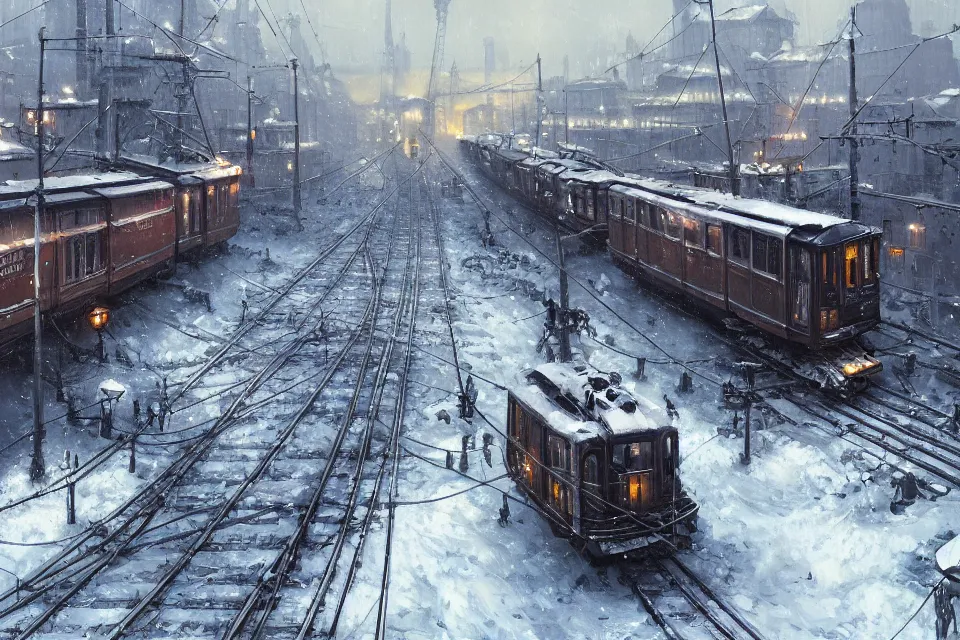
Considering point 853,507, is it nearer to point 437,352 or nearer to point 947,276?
point 437,352

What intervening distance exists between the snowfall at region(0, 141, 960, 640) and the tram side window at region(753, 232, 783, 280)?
116 inches

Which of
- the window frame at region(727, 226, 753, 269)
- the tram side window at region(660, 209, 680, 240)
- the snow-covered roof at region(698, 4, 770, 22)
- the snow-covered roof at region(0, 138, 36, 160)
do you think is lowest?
the window frame at region(727, 226, 753, 269)

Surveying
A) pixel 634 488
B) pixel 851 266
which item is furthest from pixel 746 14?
pixel 634 488

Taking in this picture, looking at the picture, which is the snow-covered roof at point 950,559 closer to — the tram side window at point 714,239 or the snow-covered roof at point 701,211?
the snow-covered roof at point 701,211

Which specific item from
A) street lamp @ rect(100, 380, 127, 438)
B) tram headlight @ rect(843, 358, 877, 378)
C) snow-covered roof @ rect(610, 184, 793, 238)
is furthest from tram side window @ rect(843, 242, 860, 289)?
street lamp @ rect(100, 380, 127, 438)

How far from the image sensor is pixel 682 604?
1164 cm

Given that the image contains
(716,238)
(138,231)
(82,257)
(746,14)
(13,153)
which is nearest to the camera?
(82,257)

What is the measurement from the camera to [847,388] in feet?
55.9

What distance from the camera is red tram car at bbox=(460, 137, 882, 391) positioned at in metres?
17.0

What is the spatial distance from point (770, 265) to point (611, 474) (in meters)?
8.29

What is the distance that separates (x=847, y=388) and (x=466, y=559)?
378 inches

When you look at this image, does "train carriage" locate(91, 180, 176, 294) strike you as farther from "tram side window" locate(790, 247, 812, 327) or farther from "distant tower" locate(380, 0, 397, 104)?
"distant tower" locate(380, 0, 397, 104)

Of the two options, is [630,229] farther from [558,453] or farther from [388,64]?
[388,64]

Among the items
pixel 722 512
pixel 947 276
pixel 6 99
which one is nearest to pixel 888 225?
pixel 947 276
